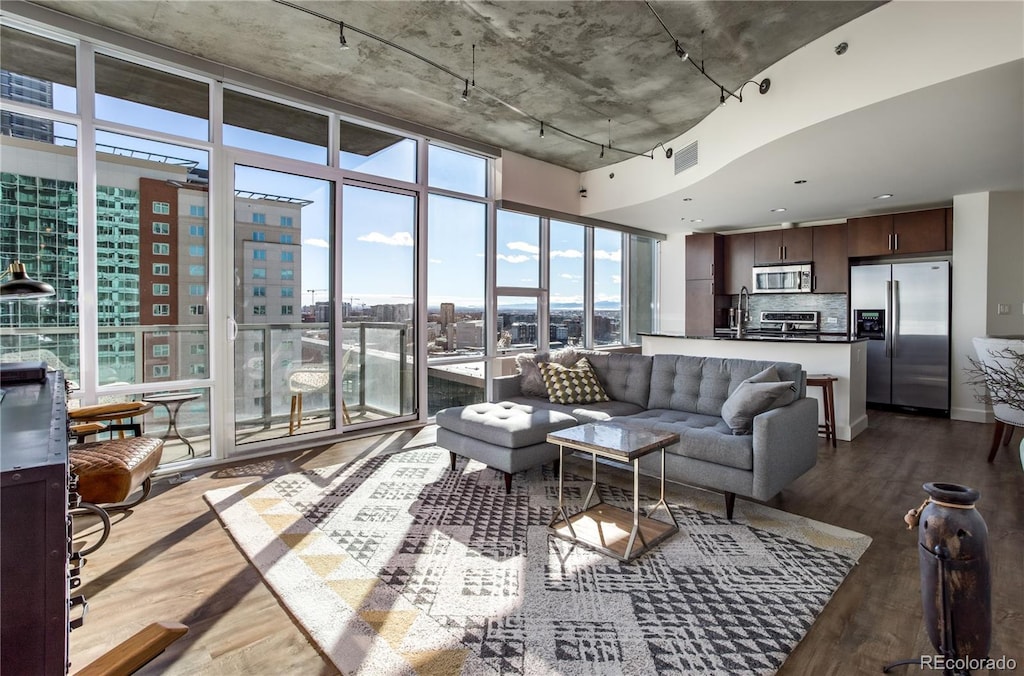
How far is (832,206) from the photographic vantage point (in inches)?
241

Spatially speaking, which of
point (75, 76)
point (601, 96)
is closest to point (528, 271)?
point (601, 96)

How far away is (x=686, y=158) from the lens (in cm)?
518

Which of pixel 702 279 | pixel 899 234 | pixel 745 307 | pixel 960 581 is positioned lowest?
pixel 960 581

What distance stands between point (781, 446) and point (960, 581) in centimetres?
142

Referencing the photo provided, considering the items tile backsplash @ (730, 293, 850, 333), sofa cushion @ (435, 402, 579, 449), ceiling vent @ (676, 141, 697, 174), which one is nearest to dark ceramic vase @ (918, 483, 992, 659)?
sofa cushion @ (435, 402, 579, 449)

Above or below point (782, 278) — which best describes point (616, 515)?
below

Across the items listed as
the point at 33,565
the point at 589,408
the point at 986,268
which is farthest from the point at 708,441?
the point at 986,268

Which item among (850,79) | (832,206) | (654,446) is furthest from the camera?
(832,206)

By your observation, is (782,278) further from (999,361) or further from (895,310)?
(999,361)

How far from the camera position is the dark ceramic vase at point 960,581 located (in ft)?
4.99

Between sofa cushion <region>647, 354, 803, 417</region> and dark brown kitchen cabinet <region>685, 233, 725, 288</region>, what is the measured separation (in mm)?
3976

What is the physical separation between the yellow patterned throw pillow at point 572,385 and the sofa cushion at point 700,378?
1.57ft

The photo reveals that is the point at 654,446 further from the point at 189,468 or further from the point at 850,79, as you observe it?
the point at 189,468

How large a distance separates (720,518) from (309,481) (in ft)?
9.12
